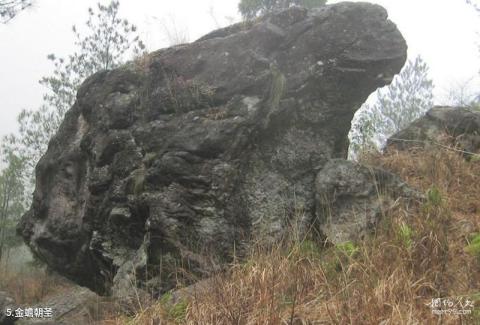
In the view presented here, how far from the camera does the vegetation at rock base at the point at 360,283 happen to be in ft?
8.68

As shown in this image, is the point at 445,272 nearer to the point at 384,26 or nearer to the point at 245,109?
the point at 245,109

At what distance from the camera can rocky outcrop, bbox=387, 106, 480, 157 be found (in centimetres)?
636

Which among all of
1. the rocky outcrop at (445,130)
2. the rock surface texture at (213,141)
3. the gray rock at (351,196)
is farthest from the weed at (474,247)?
the rocky outcrop at (445,130)

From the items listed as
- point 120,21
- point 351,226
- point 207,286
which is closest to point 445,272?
point 351,226

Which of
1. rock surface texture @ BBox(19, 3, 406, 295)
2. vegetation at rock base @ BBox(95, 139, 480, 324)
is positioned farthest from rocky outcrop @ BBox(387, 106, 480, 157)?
vegetation at rock base @ BBox(95, 139, 480, 324)

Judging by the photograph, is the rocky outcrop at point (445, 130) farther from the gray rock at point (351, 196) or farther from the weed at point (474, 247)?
the weed at point (474, 247)

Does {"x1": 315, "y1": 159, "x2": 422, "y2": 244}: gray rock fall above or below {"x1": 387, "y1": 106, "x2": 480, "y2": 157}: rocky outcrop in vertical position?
below

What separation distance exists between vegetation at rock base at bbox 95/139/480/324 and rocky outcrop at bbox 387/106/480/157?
8.73ft

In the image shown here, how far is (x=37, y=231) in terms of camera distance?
6.29 metres

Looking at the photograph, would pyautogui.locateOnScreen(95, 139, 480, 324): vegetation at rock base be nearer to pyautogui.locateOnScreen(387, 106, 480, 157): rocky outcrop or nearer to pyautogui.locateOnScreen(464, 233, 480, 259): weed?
pyautogui.locateOnScreen(464, 233, 480, 259): weed

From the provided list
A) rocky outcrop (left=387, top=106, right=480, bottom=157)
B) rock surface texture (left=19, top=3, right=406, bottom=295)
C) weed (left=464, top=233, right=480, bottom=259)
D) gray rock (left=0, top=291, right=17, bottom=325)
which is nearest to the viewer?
weed (left=464, top=233, right=480, bottom=259)

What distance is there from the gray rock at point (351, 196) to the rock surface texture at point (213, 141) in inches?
12.8

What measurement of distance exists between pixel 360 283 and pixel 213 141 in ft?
7.69

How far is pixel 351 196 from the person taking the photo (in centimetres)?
464
